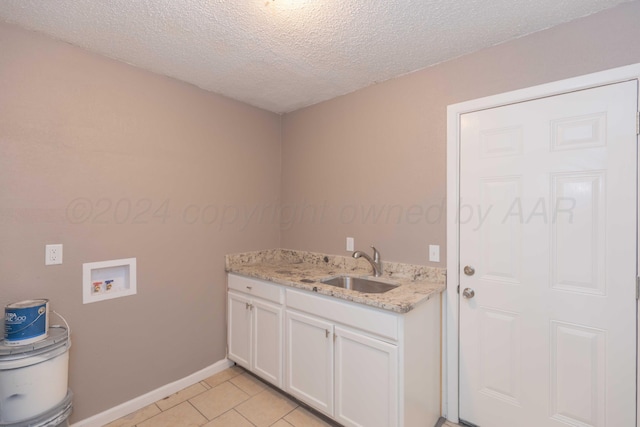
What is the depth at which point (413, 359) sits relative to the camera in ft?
5.25

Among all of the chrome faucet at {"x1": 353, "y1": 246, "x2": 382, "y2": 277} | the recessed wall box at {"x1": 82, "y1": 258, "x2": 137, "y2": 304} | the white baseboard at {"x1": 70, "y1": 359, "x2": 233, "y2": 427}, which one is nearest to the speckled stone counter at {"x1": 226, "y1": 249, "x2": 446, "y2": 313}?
the chrome faucet at {"x1": 353, "y1": 246, "x2": 382, "y2": 277}


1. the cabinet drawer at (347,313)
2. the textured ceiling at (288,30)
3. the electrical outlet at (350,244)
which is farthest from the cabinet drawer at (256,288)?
the textured ceiling at (288,30)

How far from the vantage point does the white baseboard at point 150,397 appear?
1.85m

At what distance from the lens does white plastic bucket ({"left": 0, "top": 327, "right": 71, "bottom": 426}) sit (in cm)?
136

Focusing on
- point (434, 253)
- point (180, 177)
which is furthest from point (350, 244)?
point (180, 177)

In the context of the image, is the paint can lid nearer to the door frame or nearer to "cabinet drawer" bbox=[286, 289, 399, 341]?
"cabinet drawer" bbox=[286, 289, 399, 341]

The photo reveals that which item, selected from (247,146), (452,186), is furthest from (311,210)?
(452,186)

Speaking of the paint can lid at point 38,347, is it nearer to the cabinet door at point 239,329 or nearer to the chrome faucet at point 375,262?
the cabinet door at point 239,329

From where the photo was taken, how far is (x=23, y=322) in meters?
1.45

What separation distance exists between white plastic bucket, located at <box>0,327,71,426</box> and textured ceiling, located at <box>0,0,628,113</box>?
5.63ft

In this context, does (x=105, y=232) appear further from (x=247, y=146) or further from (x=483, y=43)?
(x=483, y=43)

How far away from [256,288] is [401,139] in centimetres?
161

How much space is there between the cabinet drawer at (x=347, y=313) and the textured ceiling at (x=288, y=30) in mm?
1580

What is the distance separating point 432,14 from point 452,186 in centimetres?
100
